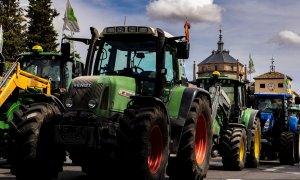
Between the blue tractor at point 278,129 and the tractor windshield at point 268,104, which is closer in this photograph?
the blue tractor at point 278,129

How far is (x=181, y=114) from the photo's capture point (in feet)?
27.4

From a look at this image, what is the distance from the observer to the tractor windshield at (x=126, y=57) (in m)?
8.30

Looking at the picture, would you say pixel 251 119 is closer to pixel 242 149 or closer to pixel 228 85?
pixel 228 85

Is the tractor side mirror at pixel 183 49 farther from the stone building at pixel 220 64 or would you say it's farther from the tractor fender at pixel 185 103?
the stone building at pixel 220 64

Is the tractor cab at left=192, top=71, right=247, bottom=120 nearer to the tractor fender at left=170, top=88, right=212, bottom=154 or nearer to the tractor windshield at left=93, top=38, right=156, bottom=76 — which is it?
the tractor fender at left=170, top=88, right=212, bottom=154

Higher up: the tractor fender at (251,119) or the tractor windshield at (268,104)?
the tractor windshield at (268,104)

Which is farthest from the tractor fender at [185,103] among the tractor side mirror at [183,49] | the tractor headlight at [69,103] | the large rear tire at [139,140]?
the tractor headlight at [69,103]

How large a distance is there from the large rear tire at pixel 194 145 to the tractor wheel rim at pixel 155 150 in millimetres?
809

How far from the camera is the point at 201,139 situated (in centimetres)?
938

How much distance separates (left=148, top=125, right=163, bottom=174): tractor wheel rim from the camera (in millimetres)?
7333

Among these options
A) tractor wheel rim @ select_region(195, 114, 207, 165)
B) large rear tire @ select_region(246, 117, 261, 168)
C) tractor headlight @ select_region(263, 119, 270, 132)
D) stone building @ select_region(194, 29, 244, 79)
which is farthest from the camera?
stone building @ select_region(194, 29, 244, 79)

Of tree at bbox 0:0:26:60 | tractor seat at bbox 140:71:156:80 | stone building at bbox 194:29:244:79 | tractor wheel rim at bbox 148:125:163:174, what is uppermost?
stone building at bbox 194:29:244:79

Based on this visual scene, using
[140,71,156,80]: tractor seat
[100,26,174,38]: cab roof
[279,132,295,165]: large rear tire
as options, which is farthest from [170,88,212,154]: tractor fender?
[279,132,295,165]: large rear tire

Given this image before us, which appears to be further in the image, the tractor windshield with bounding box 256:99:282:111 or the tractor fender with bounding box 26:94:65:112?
the tractor windshield with bounding box 256:99:282:111
